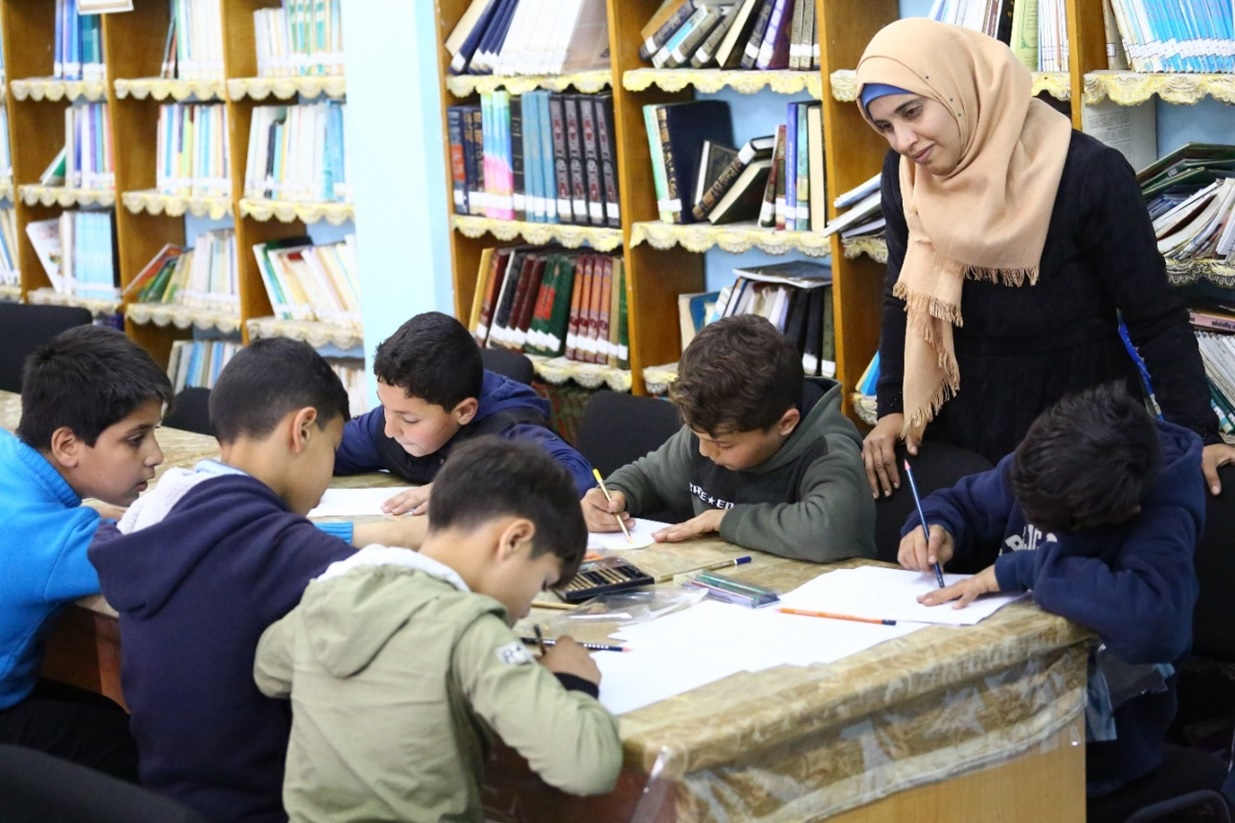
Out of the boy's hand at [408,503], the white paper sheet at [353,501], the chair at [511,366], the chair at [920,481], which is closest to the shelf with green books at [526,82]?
the chair at [511,366]

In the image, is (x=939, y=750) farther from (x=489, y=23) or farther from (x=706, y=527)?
(x=489, y=23)

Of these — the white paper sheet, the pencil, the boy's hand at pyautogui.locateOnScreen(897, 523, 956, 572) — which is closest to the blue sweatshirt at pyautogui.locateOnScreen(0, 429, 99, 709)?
the white paper sheet

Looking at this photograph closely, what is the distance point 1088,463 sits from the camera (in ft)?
6.36

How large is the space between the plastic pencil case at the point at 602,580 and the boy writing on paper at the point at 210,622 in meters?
0.38

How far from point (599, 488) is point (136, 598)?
96cm

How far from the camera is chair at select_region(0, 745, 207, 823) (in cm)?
150

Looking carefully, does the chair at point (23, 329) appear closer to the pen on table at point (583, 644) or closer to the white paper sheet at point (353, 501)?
the white paper sheet at point (353, 501)

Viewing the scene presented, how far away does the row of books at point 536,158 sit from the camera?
421 centimetres

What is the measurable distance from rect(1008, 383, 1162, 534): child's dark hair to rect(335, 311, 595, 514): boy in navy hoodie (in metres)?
1.04

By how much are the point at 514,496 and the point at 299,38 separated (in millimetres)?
3767

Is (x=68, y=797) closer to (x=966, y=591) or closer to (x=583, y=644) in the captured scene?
(x=583, y=644)

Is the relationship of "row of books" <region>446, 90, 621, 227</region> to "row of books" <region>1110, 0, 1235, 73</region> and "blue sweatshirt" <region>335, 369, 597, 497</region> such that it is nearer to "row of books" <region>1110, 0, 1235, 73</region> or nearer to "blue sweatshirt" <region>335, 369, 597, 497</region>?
"blue sweatshirt" <region>335, 369, 597, 497</region>

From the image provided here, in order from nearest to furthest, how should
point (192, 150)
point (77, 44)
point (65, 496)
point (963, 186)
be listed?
1. point (65, 496)
2. point (963, 186)
3. point (192, 150)
4. point (77, 44)

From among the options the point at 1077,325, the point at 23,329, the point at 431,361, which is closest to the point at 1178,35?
the point at 1077,325
